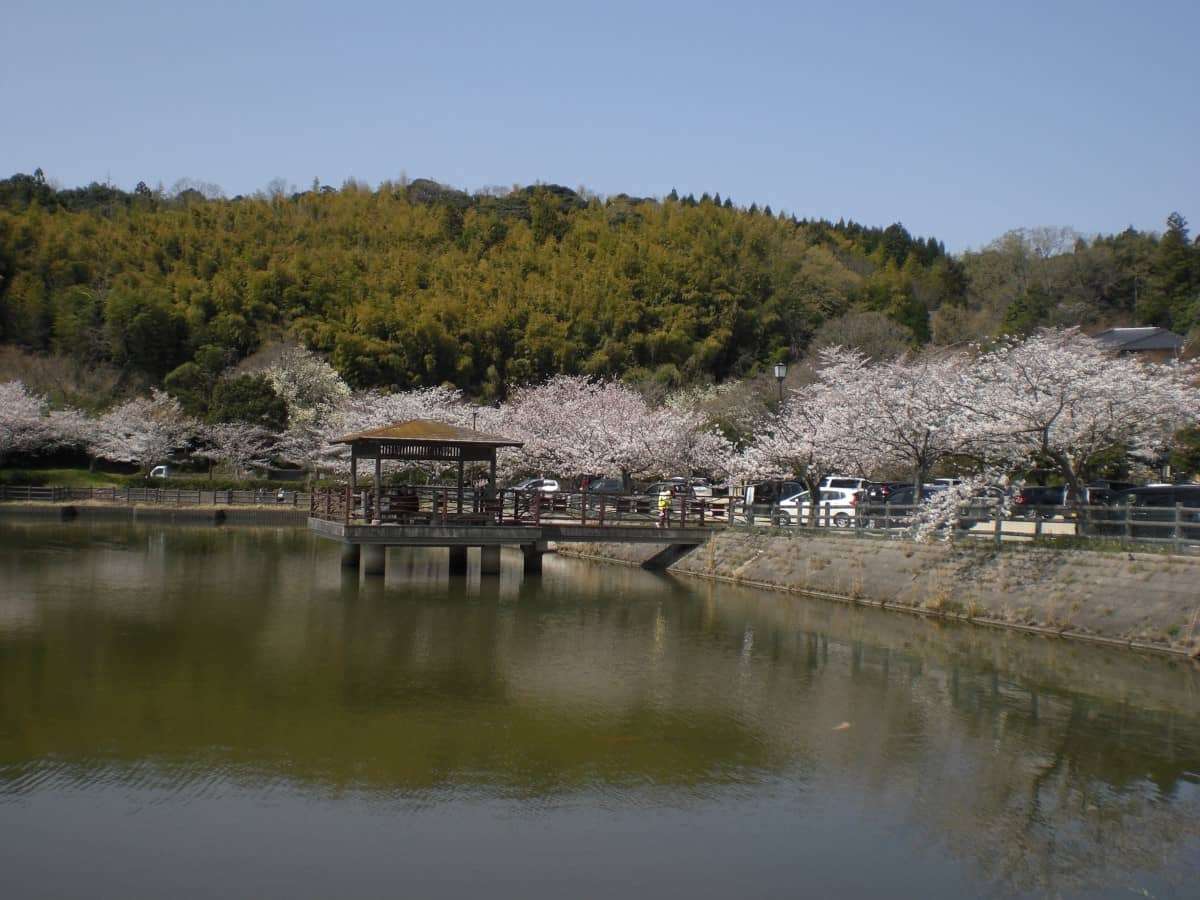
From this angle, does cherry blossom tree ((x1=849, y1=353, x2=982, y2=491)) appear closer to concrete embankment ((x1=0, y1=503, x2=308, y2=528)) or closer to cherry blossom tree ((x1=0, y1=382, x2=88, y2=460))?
concrete embankment ((x1=0, y1=503, x2=308, y2=528))

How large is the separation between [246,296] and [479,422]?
2669cm

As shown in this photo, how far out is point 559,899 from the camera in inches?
277

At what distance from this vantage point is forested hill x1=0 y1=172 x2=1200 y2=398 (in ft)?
195

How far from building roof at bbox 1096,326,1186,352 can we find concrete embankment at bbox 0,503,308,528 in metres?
33.8

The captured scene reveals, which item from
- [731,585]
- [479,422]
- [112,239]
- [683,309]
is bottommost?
A: [731,585]

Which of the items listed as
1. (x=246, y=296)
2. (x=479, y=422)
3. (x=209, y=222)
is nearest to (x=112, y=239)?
(x=209, y=222)

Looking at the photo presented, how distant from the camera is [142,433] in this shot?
49.2m

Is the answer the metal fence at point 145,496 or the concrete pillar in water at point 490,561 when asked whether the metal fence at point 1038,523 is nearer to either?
the concrete pillar in water at point 490,561

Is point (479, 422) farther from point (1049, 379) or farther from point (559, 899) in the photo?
point (559, 899)

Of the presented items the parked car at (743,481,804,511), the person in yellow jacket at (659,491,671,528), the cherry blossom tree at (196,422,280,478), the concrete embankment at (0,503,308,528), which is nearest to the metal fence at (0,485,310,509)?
the concrete embankment at (0,503,308,528)

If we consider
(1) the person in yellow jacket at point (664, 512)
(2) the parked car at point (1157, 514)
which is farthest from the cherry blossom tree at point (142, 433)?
(2) the parked car at point (1157, 514)

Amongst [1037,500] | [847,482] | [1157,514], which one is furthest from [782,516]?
[1157,514]

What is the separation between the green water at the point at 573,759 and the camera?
7523 millimetres

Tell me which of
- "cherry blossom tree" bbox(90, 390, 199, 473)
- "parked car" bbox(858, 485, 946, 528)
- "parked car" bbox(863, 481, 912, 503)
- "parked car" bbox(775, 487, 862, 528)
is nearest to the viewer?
"parked car" bbox(858, 485, 946, 528)
